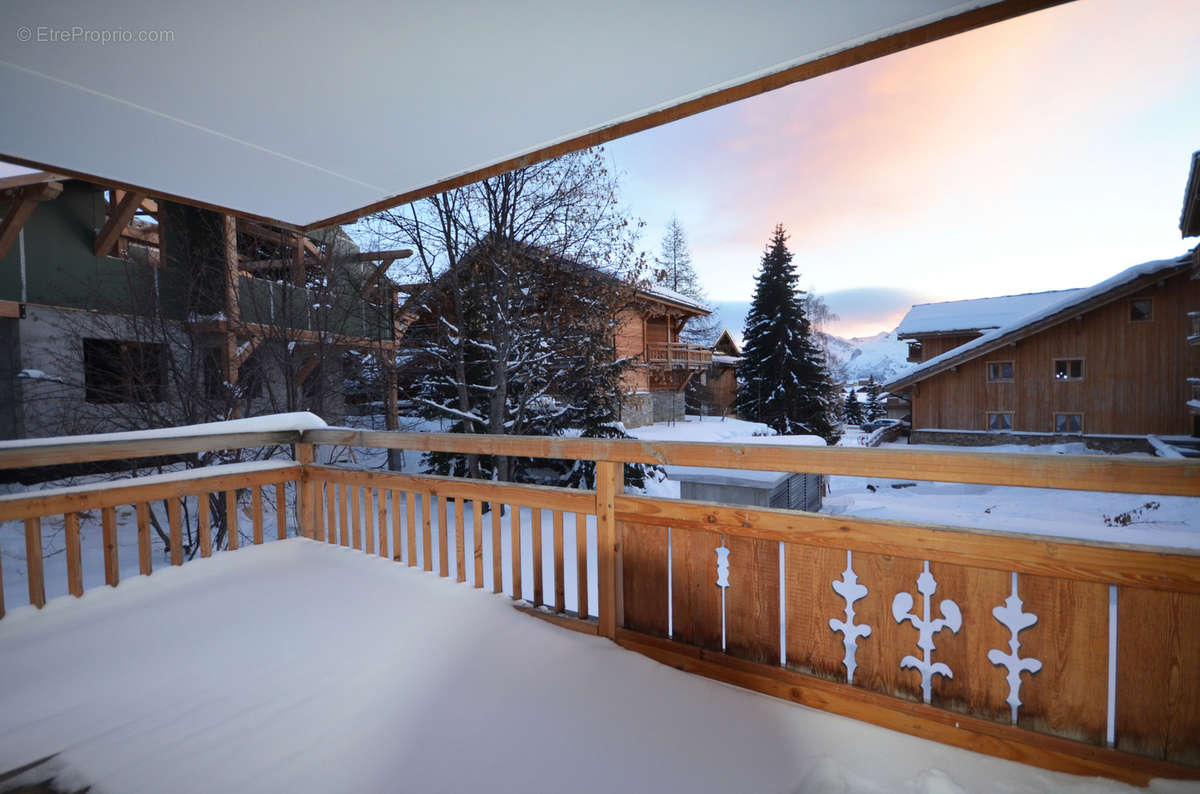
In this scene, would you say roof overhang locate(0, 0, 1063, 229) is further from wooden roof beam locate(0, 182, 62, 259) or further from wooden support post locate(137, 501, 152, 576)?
wooden roof beam locate(0, 182, 62, 259)

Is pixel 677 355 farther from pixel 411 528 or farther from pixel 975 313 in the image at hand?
pixel 411 528

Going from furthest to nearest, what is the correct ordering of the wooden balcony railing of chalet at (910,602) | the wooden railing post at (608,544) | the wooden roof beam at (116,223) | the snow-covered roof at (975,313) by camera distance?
the snow-covered roof at (975,313), the wooden roof beam at (116,223), the wooden railing post at (608,544), the wooden balcony railing of chalet at (910,602)

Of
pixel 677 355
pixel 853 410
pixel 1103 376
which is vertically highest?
pixel 677 355

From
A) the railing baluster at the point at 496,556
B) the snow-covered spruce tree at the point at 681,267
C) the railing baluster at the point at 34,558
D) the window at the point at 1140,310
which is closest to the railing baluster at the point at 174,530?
→ the railing baluster at the point at 34,558

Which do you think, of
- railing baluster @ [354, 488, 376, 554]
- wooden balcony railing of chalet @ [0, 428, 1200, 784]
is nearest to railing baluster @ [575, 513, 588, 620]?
wooden balcony railing of chalet @ [0, 428, 1200, 784]

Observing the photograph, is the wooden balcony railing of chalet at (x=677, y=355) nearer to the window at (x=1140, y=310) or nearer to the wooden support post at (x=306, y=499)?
the window at (x=1140, y=310)

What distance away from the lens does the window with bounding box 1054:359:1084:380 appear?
14.4 m

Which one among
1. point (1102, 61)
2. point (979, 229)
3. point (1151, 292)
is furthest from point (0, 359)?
point (1151, 292)

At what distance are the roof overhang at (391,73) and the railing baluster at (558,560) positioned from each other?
68.8 inches

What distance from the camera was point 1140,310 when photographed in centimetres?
1376

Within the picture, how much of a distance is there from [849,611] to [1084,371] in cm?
1833

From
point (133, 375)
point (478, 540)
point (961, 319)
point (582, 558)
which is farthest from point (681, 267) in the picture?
point (582, 558)

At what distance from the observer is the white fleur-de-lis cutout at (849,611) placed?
156cm

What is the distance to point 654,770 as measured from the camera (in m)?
1.42
